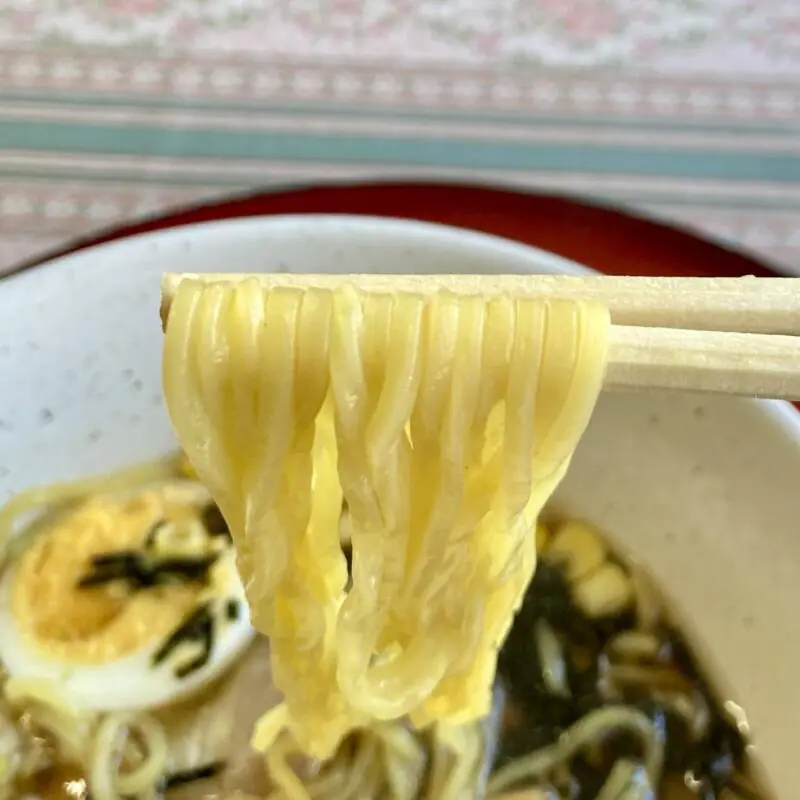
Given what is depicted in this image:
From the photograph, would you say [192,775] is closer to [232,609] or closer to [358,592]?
[232,609]

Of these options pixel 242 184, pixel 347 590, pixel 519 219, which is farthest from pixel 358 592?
pixel 242 184

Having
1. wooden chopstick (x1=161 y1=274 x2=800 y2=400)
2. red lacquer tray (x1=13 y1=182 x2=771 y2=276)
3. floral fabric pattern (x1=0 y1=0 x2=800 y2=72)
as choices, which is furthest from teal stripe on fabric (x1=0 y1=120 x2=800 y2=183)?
wooden chopstick (x1=161 y1=274 x2=800 y2=400)

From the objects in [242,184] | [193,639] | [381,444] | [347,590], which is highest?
[381,444]

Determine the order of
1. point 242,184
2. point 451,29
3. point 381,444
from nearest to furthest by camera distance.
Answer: point 381,444 < point 242,184 < point 451,29

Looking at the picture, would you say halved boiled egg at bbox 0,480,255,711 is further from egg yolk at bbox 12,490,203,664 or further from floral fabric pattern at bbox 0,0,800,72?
floral fabric pattern at bbox 0,0,800,72

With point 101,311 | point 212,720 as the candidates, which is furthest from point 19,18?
point 212,720

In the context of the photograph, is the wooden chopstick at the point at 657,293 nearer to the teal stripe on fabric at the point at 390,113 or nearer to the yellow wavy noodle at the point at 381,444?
the yellow wavy noodle at the point at 381,444

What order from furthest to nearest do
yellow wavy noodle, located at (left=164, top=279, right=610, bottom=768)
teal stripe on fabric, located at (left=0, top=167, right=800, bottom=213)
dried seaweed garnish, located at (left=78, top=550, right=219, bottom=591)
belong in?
teal stripe on fabric, located at (left=0, top=167, right=800, bottom=213) < dried seaweed garnish, located at (left=78, top=550, right=219, bottom=591) < yellow wavy noodle, located at (left=164, top=279, right=610, bottom=768)
